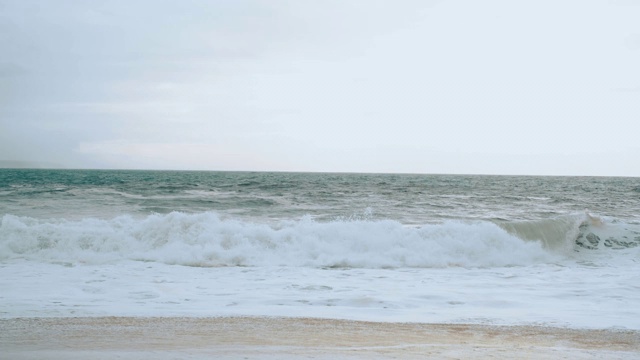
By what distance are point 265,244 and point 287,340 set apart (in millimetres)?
8160

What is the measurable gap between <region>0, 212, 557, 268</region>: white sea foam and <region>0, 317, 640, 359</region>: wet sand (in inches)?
221

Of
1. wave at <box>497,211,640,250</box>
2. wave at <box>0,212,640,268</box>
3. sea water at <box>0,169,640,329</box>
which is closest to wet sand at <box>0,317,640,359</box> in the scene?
sea water at <box>0,169,640,329</box>

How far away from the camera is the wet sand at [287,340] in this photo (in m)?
5.07

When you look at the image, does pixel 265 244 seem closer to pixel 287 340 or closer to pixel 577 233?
pixel 287 340

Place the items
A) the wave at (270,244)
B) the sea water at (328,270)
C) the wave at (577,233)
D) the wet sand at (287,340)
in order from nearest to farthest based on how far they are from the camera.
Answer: the wet sand at (287,340) → the sea water at (328,270) → the wave at (270,244) → the wave at (577,233)

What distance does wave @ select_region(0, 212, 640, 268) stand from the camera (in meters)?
12.3

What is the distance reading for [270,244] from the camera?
44.9 ft

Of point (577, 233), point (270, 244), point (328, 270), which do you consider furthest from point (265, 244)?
point (577, 233)

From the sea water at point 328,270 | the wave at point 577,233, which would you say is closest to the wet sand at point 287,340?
the sea water at point 328,270

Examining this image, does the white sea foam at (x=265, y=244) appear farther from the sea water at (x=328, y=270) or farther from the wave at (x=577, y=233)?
the wave at (x=577, y=233)

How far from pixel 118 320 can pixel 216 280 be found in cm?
349

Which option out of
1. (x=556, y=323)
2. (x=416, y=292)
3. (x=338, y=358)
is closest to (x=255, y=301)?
(x=416, y=292)

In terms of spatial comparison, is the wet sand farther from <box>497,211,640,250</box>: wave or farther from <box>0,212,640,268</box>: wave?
<box>497,211,640,250</box>: wave

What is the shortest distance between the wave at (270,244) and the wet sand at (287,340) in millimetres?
5584
